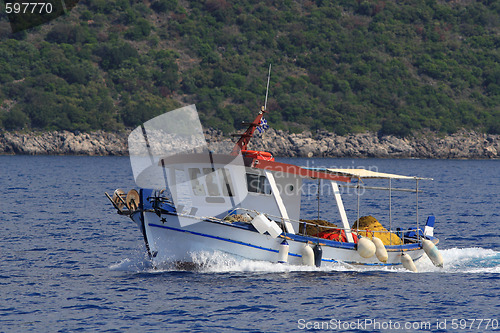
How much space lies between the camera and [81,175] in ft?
268

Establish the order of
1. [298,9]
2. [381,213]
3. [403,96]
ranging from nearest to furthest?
1. [381,213]
2. [403,96]
3. [298,9]

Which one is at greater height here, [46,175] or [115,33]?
[115,33]

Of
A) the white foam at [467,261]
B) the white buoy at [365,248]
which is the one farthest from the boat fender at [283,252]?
the white foam at [467,261]

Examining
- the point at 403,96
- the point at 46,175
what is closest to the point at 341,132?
the point at 403,96

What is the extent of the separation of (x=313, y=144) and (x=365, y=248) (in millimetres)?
103474

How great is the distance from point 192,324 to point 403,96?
5084 inches

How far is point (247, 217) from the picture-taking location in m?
25.0

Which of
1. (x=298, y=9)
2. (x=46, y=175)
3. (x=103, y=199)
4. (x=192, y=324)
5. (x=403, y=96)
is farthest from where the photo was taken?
(x=298, y=9)

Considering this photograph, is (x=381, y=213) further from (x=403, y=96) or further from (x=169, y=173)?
(x=403, y=96)

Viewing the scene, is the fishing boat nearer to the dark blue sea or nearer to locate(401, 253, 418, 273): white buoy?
locate(401, 253, 418, 273): white buoy

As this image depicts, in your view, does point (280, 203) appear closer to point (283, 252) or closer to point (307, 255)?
point (283, 252)

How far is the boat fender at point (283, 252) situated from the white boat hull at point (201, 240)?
20cm

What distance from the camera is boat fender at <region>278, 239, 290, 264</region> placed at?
24.1m

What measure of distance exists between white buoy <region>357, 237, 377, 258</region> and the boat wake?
828 millimetres
